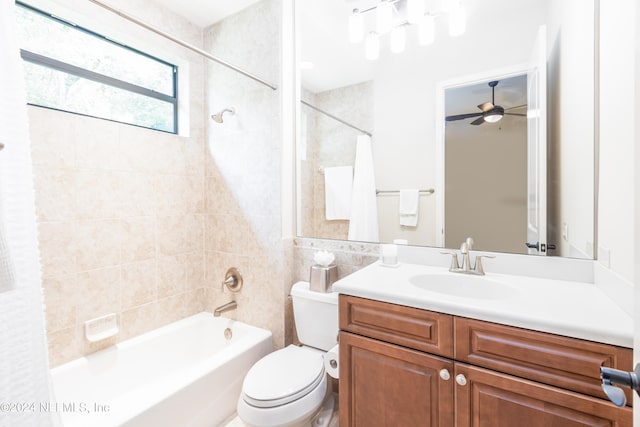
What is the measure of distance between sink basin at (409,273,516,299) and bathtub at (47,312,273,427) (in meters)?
1.09

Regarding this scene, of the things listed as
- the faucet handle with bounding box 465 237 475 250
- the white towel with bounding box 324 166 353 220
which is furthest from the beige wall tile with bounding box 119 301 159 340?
the faucet handle with bounding box 465 237 475 250

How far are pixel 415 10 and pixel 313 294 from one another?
1.61 metres

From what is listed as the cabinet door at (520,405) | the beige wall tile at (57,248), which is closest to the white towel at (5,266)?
the beige wall tile at (57,248)

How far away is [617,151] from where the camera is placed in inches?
35.7

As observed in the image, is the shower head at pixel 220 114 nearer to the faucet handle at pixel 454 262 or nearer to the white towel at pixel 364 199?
the white towel at pixel 364 199

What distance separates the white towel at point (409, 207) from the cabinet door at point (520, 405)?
0.77m

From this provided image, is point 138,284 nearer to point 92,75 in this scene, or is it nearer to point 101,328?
point 101,328

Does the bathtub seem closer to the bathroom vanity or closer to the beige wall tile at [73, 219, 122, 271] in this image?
the beige wall tile at [73, 219, 122, 271]

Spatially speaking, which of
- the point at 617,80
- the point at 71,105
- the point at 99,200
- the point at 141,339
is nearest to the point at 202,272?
the point at 141,339

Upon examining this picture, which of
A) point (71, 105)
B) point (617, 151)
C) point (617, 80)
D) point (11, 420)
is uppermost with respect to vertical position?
point (71, 105)

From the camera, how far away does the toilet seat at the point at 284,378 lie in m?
1.21

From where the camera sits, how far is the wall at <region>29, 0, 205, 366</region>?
147 cm

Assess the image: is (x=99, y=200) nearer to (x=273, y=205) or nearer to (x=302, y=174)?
(x=273, y=205)

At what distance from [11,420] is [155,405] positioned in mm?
622
